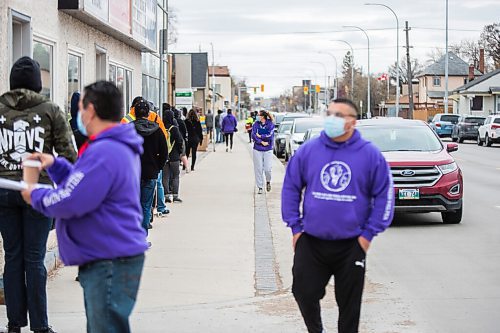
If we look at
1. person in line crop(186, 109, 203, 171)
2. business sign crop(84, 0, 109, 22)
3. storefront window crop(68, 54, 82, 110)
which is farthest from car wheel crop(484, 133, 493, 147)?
storefront window crop(68, 54, 82, 110)

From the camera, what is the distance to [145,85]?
20375mm

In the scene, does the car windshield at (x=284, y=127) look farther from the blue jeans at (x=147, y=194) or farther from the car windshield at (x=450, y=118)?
the blue jeans at (x=147, y=194)

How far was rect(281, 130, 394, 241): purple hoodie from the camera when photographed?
5500 mm

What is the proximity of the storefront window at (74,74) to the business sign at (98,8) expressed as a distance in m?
0.67

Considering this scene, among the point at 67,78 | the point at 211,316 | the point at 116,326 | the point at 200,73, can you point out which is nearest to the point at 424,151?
the point at 67,78

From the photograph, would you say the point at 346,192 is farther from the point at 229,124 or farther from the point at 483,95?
the point at 483,95

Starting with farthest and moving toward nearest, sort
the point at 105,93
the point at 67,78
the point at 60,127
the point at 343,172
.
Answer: the point at 67,78, the point at 60,127, the point at 343,172, the point at 105,93

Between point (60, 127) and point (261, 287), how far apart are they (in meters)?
3.36

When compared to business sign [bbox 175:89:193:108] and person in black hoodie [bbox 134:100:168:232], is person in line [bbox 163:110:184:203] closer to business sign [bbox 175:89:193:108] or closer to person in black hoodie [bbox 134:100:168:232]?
person in black hoodie [bbox 134:100:168:232]

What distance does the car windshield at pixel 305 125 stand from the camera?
1176 inches

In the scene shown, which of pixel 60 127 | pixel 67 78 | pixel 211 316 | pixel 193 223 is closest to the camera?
pixel 60 127

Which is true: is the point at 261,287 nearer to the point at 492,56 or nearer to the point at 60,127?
the point at 60,127

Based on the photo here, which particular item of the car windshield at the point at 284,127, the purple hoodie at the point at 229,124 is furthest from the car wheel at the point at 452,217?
the purple hoodie at the point at 229,124

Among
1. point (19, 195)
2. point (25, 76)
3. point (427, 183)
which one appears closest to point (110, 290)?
point (19, 195)
